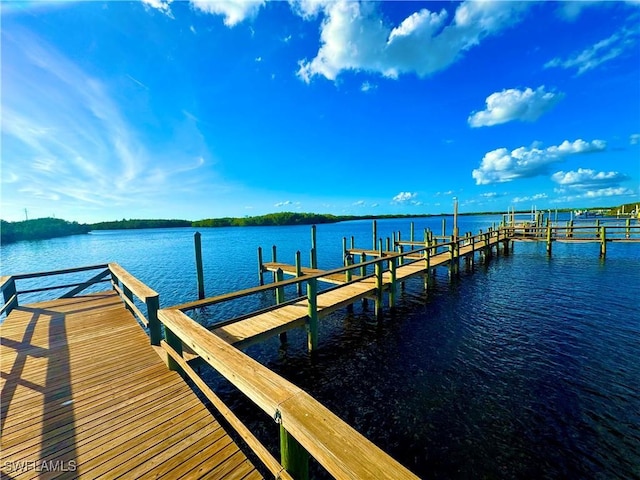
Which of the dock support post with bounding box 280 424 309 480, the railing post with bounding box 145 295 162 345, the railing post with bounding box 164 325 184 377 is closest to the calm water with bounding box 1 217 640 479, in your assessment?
the railing post with bounding box 164 325 184 377

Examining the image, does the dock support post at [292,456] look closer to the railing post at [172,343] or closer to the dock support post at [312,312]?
the railing post at [172,343]

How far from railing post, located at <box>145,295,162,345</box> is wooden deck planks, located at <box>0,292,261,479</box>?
23 centimetres

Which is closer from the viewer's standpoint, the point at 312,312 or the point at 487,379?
the point at 487,379

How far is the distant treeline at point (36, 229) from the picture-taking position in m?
62.1

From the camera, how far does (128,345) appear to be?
15.6ft

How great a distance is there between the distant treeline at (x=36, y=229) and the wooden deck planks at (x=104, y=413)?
85355mm

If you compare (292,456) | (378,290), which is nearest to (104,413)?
(292,456)

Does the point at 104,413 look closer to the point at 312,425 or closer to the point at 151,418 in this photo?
the point at 151,418

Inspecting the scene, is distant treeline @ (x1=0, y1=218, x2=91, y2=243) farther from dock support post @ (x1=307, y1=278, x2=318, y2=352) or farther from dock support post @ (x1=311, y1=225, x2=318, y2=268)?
dock support post @ (x1=307, y1=278, x2=318, y2=352)

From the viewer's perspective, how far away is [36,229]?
229 ft

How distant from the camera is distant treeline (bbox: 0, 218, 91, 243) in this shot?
204ft

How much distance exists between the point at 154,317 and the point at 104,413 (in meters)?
1.48

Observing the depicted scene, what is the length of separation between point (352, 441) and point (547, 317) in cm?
1084

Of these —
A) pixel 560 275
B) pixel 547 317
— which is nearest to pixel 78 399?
pixel 547 317
